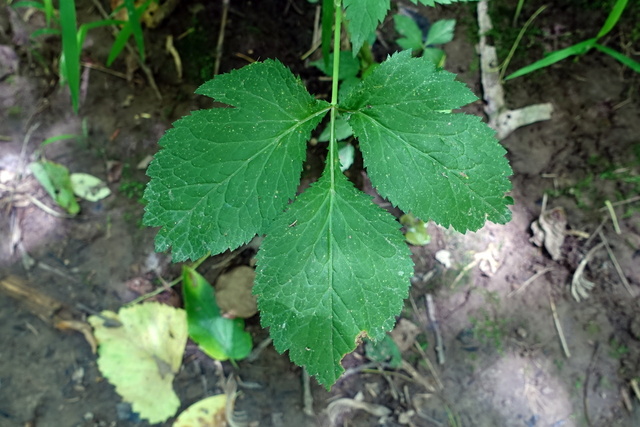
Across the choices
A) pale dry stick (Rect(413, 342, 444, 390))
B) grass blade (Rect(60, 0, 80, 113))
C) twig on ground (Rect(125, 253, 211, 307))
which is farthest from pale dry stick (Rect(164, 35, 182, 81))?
pale dry stick (Rect(413, 342, 444, 390))

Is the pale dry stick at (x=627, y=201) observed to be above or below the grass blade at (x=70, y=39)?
below

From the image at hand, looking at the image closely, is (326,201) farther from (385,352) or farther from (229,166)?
(385,352)

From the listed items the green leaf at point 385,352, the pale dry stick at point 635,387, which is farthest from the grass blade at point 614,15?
the green leaf at point 385,352

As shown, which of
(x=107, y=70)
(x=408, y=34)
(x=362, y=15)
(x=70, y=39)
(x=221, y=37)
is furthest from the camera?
(x=107, y=70)

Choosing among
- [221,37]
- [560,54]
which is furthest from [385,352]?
[221,37]

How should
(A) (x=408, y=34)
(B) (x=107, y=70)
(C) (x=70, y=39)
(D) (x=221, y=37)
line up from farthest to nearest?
1. (B) (x=107, y=70)
2. (D) (x=221, y=37)
3. (A) (x=408, y=34)
4. (C) (x=70, y=39)

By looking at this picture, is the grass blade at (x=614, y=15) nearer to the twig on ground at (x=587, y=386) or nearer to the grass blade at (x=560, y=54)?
the grass blade at (x=560, y=54)

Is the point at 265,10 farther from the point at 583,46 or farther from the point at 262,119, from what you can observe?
the point at 583,46

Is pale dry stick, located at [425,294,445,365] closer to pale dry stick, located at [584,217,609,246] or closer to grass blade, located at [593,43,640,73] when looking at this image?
pale dry stick, located at [584,217,609,246]
